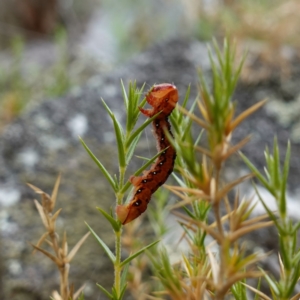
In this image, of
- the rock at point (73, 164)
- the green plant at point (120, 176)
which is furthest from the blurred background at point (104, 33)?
the rock at point (73, 164)

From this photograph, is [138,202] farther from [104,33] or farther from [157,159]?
[104,33]

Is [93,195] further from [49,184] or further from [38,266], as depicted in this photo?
[38,266]

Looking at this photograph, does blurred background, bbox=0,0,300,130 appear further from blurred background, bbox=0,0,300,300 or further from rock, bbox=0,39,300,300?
rock, bbox=0,39,300,300

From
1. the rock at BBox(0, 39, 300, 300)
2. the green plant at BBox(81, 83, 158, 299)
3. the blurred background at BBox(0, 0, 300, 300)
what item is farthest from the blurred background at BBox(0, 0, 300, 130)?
the rock at BBox(0, 39, 300, 300)

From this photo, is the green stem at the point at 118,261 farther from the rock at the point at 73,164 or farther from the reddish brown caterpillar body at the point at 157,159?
the rock at the point at 73,164

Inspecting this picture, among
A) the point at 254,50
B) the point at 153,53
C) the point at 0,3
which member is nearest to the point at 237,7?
the point at 254,50

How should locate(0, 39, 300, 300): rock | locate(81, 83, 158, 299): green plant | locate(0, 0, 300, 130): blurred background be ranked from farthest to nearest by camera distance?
locate(0, 0, 300, 130): blurred background
locate(0, 39, 300, 300): rock
locate(81, 83, 158, 299): green plant

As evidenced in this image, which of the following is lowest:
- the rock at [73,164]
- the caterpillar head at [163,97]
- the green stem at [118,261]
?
the rock at [73,164]
